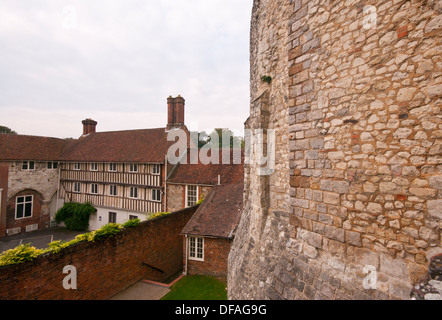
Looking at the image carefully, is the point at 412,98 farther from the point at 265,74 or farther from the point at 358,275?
the point at 265,74

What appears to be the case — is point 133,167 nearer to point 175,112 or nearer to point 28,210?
point 175,112

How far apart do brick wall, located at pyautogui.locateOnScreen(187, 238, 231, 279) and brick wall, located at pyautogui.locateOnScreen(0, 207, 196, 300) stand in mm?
2043

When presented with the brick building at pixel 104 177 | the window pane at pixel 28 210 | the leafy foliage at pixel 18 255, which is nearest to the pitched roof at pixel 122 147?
the brick building at pixel 104 177

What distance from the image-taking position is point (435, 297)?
2.10m

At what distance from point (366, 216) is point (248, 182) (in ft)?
13.2

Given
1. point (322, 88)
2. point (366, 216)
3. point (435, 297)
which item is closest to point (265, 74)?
point (322, 88)

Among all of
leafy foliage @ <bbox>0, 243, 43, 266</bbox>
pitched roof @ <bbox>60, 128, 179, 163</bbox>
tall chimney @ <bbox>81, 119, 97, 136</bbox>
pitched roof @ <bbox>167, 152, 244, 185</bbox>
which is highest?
tall chimney @ <bbox>81, 119, 97, 136</bbox>

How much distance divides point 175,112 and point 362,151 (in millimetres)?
18979

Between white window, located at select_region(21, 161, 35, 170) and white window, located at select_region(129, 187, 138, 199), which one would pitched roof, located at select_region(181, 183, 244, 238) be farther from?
white window, located at select_region(21, 161, 35, 170)

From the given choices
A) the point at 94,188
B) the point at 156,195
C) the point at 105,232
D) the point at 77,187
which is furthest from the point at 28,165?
the point at 105,232

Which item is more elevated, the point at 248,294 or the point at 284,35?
the point at 284,35

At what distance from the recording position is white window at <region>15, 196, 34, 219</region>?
19.8m

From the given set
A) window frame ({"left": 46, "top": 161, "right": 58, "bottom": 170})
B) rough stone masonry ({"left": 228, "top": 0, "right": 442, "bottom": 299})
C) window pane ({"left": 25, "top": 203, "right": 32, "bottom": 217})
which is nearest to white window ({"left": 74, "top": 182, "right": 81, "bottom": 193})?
window frame ({"left": 46, "top": 161, "right": 58, "bottom": 170})

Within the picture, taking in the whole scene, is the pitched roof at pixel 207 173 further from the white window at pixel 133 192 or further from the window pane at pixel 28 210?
the window pane at pixel 28 210
